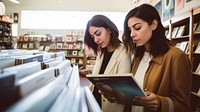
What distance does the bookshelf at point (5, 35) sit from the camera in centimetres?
798

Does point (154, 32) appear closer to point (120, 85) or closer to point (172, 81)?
point (172, 81)

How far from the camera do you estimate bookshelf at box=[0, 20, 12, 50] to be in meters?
7.98

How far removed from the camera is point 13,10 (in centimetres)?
1008

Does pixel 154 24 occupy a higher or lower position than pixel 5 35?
lower

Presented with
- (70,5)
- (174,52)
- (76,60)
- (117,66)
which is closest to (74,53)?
(76,60)

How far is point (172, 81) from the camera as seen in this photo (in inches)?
41.6

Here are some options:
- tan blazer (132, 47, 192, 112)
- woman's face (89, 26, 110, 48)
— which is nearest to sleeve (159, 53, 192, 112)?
tan blazer (132, 47, 192, 112)

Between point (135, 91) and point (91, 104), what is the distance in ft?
0.94

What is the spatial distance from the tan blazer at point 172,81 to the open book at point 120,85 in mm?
166

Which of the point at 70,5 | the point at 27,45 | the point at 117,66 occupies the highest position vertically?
the point at 70,5

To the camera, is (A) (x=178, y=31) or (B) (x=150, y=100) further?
(A) (x=178, y=31)

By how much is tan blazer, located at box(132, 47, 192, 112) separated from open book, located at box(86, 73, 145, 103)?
0.17 meters

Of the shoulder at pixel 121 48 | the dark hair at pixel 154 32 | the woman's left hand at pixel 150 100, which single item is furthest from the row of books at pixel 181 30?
the woman's left hand at pixel 150 100

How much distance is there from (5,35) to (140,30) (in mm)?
8153
